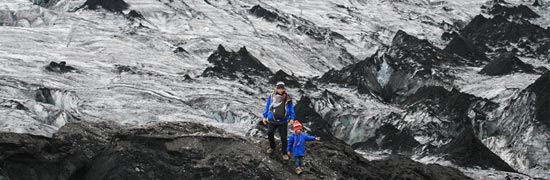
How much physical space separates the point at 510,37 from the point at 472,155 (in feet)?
105

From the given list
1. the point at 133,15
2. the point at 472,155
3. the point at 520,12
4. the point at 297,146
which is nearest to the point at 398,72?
the point at 472,155

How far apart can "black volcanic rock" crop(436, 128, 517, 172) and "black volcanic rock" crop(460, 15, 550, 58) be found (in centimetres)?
2675

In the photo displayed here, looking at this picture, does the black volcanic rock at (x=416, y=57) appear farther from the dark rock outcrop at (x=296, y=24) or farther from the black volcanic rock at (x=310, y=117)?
the black volcanic rock at (x=310, y=117)

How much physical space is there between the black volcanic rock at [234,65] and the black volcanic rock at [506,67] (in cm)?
1487

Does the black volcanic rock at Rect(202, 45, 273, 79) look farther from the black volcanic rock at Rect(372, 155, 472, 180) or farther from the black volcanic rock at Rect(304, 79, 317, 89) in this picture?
the black volcanic rock at Rect(372, 155, 472, 180)

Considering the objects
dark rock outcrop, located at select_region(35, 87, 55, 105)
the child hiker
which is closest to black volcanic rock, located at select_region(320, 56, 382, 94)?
dark rock outcrop, located at select_region(35, 87, 55, 105)

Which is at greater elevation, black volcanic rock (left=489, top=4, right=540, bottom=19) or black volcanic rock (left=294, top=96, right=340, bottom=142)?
black volcanic rock (left=489, top=4, right=540, bottom=19)

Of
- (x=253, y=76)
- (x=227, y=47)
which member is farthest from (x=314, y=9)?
(x=253, y=76)

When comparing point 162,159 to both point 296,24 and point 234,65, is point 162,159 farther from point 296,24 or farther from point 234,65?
point 296,24

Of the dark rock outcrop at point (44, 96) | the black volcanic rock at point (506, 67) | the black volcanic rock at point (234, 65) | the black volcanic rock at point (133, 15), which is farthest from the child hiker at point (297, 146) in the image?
the black volcanic rock at point (133, 15)

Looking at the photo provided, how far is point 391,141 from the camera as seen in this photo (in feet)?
107

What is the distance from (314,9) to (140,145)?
5899cm

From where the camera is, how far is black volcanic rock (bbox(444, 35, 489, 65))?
163ft

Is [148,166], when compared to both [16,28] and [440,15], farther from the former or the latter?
[440,15]
